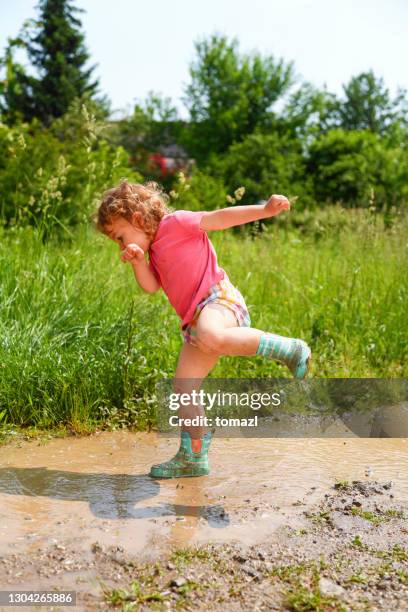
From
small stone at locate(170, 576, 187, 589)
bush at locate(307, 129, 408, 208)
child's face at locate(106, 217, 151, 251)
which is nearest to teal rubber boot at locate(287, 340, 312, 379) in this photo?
child's face at locate(106, 217, 151, 251)

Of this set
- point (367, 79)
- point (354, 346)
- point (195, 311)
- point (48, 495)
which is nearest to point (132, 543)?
point (48, 495)

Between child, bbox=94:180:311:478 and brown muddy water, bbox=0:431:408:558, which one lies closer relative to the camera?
brown muddy water, bbox=0:431:408:558

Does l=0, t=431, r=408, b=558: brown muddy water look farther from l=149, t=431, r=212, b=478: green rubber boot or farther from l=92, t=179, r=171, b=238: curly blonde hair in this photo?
l=92, t=179, r=171, b=238: curly blonde hair

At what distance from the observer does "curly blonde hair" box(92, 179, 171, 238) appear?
10.2 feet

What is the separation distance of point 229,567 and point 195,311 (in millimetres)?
1141

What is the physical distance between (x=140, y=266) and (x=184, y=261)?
0.19 meters

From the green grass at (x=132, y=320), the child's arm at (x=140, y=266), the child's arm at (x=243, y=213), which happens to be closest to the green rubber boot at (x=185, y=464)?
the child's arm at (x=140, y=266)

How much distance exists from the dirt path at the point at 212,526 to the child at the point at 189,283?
332mm

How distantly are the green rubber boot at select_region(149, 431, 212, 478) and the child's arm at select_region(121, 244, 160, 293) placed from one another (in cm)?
66

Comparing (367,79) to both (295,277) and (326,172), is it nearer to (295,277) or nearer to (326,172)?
(326,172)

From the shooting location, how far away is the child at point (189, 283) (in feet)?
9.77

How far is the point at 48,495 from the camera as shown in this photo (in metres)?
2.88

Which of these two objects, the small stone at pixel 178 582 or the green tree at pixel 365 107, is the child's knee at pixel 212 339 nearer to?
the small stone at pixel 178 582

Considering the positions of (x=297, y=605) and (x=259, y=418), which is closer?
(x=297, y=605)
